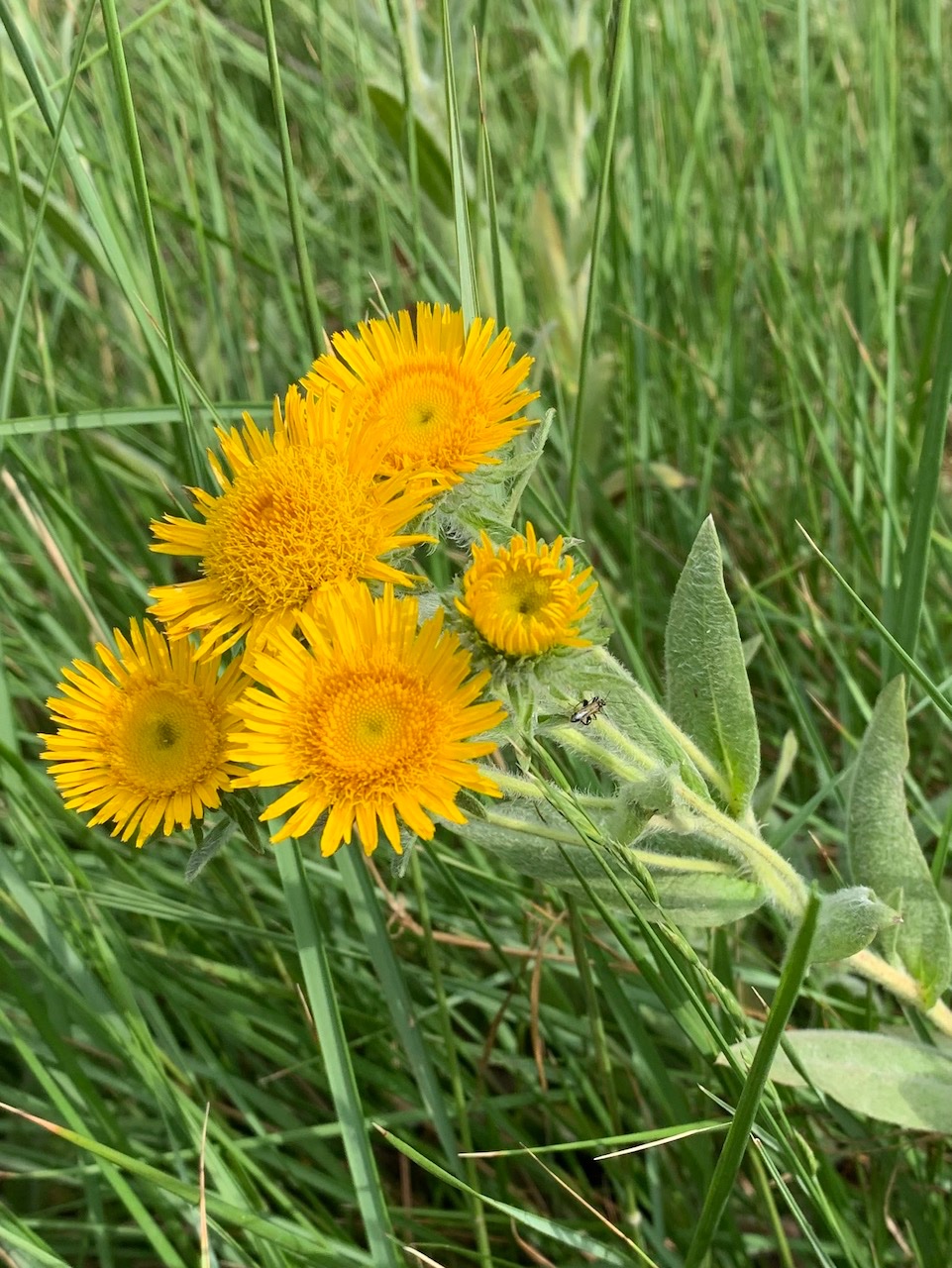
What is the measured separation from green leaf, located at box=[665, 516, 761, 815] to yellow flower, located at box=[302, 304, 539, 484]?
27 centimetres

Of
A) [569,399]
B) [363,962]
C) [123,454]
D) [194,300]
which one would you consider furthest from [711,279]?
[363,962]

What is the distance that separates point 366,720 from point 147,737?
288 millimetres

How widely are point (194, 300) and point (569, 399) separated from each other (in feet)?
4.27

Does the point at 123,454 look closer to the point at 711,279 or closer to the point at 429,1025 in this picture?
the point at 429,1025

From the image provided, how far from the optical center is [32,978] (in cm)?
176

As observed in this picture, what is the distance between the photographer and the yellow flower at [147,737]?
110 cm

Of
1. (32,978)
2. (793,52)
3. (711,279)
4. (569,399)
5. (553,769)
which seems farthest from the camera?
(793,52)

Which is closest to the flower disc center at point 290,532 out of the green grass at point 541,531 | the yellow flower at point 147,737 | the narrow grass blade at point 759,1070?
the yellow flower at point 147,737

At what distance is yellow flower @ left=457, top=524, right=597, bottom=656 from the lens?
0.95 m

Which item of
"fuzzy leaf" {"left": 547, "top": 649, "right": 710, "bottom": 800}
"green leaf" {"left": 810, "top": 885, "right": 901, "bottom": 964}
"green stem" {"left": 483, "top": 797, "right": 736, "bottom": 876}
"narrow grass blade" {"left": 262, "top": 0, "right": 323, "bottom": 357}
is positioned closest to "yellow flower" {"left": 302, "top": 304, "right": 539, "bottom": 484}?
"narrow grass blade" {"left": 262, "top": 0, "right": 323, "bottom": 357}

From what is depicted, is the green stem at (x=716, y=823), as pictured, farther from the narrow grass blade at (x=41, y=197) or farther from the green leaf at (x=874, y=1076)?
the narrow grass blade at (x=41, y=197)

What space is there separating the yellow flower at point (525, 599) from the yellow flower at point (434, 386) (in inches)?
6.9

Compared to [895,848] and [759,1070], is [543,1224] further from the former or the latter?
[895,848]

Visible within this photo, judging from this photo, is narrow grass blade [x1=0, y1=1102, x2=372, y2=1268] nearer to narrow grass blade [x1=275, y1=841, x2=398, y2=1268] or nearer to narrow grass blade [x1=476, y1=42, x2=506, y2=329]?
narrow grass blade [x1=275, y1=841, x2=398, y2=1268]
